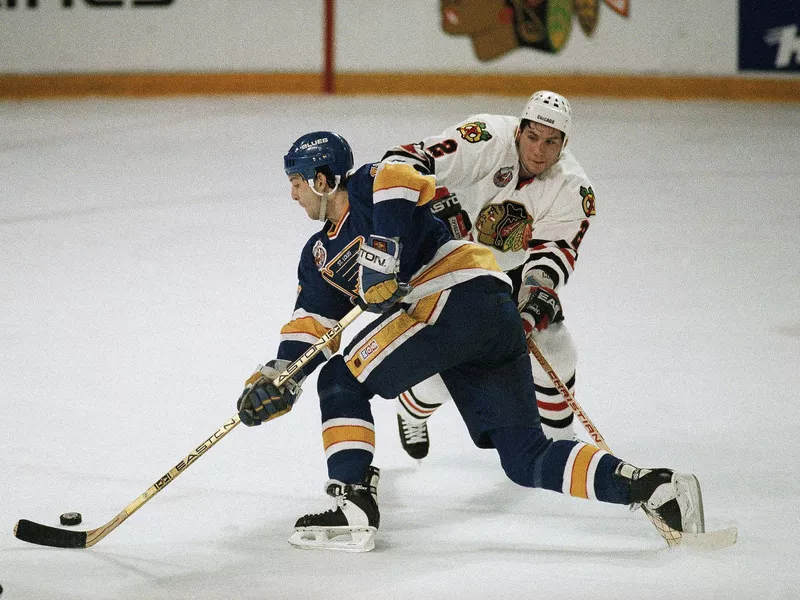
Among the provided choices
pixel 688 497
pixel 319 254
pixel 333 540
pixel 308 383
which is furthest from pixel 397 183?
pixel 308 383

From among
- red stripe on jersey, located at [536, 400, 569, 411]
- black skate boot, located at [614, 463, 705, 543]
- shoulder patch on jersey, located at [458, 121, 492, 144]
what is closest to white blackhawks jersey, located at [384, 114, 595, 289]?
shoulder patch on jersey, located at [458, 121, 492, 144]

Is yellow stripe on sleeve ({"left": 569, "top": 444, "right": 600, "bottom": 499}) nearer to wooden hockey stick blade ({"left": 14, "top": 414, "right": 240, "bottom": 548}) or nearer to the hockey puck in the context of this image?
wooden hockey stick blade ({"left": 14, "top": 414, "right": 240, "bottom": 548})

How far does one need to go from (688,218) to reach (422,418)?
2968 millimetres

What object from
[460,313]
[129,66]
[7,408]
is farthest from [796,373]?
[129,66]

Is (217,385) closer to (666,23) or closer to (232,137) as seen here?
(232,137)

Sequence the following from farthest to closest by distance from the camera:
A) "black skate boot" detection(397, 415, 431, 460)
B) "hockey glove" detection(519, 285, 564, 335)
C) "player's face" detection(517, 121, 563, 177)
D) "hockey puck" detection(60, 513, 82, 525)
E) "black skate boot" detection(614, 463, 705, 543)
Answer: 1. "black skate boot" detection(397, 415, 431, 460)
2. "player's face" detection(517, 121, 563, 177)
3. "hockey glove" detection(519, 285, 564, 335)
4. "hockey puck" detection(60, 513, 82, 525)
5. "black skate boot" detection(614, 463, 705, 543)

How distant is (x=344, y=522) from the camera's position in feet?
9.70

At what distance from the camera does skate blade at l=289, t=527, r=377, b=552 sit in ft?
9.61

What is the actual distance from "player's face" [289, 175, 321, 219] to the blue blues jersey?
60 millimetres

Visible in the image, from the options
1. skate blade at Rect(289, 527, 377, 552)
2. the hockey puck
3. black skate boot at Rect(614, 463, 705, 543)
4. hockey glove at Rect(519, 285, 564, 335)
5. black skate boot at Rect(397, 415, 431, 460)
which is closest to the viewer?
black skate boot at Rect(614, 463, 705, 543)

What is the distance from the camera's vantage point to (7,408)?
3838 millimetres

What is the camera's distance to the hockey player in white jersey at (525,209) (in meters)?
3.47

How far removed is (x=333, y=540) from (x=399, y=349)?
1.54 ft

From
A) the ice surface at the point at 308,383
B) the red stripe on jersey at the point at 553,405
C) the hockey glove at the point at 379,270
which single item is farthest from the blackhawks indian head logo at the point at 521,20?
the hockey glove at the point at 379,270
